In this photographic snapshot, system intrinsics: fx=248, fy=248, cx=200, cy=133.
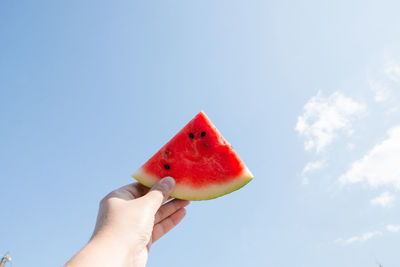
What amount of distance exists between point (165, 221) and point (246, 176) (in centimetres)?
113

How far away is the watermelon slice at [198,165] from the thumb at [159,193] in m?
0.25

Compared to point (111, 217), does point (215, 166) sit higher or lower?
higher

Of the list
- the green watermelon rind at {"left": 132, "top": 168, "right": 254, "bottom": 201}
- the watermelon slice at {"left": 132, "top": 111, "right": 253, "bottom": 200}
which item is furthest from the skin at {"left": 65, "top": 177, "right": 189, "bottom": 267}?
the watermelon slice at {"left": 132, "top": 111, "right": 253, "bottom": 200}

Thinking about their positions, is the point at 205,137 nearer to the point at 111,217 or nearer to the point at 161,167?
the point at 161,167

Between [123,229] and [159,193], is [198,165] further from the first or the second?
[123,229]

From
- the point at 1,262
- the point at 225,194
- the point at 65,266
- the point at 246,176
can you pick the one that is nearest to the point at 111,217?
the point at 65,266

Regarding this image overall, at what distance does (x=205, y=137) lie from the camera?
3.19m

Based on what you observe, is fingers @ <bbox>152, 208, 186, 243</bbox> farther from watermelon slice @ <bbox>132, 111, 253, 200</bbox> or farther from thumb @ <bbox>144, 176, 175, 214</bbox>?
thumb @ <bbox>144, 176, 175, 214</bbox>

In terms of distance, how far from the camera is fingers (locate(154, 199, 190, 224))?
2908 millimetres

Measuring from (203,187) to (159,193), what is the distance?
0.68 m

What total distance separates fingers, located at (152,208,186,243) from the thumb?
57 centimetres

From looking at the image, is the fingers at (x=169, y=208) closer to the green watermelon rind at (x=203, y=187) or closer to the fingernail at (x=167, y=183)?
the green watermelon rind at (x=203, y=187)

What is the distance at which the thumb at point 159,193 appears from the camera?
7.59 feet

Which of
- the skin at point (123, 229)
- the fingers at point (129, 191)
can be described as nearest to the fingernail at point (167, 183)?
the skin at point (123, 229)
